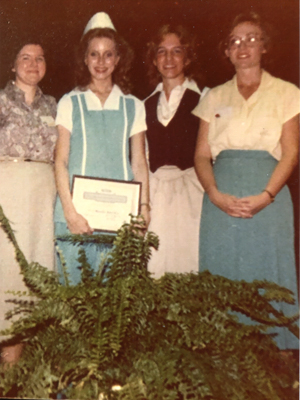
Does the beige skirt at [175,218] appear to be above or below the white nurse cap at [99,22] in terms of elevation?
below

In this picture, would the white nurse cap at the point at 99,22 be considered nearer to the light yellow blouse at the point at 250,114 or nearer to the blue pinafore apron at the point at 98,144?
the blue pinafore apron at the point at 98,144

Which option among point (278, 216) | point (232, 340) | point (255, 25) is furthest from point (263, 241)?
point (255, 25)

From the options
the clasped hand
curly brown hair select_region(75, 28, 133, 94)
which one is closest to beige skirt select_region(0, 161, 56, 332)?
curly brown hair select_region(75, 28, 133, 94)

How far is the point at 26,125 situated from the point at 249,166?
127cm

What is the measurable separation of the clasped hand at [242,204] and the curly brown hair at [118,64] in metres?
0.85

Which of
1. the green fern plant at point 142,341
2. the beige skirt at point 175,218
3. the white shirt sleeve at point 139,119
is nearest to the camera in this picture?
the green fern plant at point 142,341

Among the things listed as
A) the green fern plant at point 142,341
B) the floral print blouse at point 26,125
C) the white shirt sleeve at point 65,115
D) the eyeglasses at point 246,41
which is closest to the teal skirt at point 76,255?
the green fern plant at point 142,341

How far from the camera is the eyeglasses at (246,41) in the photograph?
2512mm

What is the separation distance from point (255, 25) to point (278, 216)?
3.53ft

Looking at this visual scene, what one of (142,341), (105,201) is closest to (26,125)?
(105,201)

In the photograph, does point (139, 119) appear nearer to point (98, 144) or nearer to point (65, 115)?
point (98, 144)

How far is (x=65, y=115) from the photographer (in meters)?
2.58

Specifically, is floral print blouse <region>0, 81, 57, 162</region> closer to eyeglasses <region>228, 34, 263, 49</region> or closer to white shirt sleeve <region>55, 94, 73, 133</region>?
white shirt sleeve <region>55, 94, 73, 133</region>

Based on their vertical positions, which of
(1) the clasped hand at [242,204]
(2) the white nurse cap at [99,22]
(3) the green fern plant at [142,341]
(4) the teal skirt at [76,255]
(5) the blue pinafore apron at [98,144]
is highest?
(2) the white nurse cap at [99,22]
